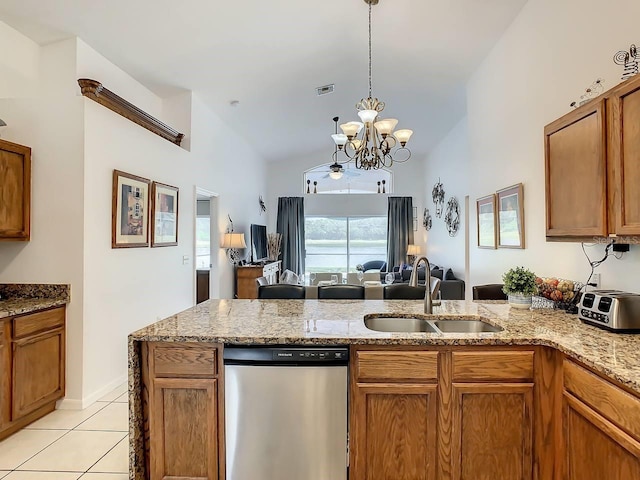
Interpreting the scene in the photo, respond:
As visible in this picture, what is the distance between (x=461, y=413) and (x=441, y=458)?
236 mm

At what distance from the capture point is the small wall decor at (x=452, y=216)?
675 centimetres

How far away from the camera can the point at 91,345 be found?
3213mm

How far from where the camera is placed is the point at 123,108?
3.65 metres

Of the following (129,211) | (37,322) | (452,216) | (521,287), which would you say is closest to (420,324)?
(521,287)

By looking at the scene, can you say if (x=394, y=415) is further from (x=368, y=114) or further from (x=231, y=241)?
(x=231, y=241)

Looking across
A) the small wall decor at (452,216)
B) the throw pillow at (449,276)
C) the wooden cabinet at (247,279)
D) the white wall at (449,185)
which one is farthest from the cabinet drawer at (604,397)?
the wooden cabinet at (247,279)

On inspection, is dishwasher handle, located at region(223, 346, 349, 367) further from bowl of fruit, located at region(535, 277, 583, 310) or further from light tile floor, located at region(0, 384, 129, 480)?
bowl of fruit, located at region(535, 277, 583, 310)

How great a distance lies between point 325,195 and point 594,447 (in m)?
8.45

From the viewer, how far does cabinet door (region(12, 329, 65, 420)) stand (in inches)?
103

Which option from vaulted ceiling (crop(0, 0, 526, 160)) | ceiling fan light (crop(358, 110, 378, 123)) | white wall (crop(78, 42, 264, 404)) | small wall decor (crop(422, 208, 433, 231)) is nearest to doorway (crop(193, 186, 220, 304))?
white wall (crop(78, 42, 264, 404))

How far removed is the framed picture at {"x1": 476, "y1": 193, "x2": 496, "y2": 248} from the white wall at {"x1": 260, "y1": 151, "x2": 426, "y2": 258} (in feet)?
15.9

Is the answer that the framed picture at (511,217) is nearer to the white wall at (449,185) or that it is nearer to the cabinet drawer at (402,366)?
the white wall at (449,185)

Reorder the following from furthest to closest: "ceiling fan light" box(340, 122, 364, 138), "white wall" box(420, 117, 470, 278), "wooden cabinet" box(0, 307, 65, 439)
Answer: "white wall" box(420, 117, 470, 278), "ceiling fan light" box(340, 122, 364, 138), "wooden cabinet" box(0, 307, 65, 439)

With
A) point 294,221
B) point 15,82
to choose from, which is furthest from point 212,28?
point 294,221
